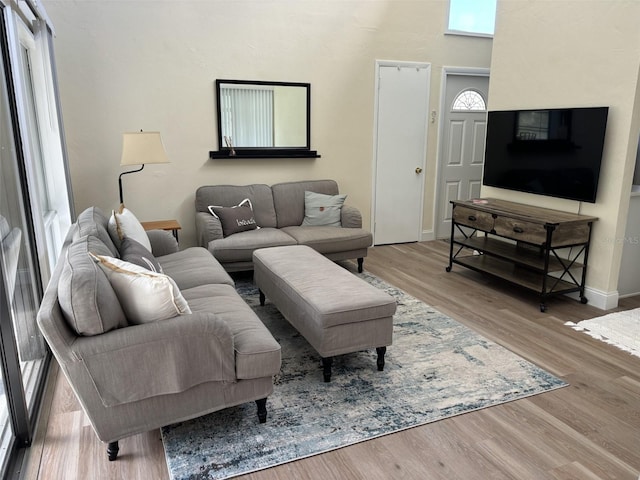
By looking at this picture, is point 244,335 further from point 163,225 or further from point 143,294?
point 163,225

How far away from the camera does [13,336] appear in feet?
6.85

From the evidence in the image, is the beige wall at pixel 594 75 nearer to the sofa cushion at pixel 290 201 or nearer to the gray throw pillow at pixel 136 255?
the sofa cushion at pixel 290 201

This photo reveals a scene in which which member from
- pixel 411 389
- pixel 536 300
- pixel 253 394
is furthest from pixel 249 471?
pixel 536 300

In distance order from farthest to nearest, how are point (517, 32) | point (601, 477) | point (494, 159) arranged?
point (494, 159) → point (517, 32) → point (601, 477)

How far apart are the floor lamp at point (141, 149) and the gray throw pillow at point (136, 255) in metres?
1.11

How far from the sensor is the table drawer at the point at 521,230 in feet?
12.2

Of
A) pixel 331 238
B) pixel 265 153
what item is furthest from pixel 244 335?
pixel 265 153

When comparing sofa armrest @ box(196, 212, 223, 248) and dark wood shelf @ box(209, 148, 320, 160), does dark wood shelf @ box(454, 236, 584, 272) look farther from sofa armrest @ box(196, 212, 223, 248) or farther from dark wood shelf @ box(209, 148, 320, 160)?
sofa armrest @ box(196, 212, 223, 248)

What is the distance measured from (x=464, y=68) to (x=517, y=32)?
1331 mm

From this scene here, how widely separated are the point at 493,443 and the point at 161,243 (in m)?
2.80

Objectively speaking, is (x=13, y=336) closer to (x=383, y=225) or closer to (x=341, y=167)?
(x=341, y=167)

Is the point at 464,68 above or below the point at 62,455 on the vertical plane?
above

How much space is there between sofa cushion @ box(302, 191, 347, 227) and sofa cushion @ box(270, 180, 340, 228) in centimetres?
9

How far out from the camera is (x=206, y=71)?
4695 millimetres
